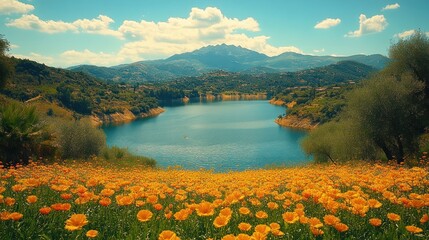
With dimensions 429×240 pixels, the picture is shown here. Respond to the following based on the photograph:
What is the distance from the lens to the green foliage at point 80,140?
31.1m

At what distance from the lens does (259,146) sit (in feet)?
A: 286

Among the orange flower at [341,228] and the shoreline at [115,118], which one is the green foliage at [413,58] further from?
the shoreline at [115,118]

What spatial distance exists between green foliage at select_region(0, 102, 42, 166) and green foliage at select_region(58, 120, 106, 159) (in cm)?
1221

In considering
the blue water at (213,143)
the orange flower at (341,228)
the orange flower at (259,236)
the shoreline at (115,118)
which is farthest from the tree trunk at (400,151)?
the shoreline at (115,118)

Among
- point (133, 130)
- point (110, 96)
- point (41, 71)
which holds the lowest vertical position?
point (133, 130)

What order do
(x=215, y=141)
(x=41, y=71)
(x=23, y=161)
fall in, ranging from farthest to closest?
(x=41, y=71) < (x=215, y=141) < (x=23, y=161)

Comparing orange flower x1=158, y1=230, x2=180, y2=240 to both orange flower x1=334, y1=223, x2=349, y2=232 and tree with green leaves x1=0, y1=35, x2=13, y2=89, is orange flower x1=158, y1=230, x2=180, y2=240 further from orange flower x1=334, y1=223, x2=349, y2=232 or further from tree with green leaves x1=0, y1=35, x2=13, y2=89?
tree with green leaves x1=0, y1=35, x2=13, y2=89

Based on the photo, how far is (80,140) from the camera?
3284cm

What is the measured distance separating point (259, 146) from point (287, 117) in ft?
178

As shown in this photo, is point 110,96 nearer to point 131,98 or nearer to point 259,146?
point 131,98

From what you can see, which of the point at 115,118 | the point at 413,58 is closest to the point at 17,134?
the point at 413,58

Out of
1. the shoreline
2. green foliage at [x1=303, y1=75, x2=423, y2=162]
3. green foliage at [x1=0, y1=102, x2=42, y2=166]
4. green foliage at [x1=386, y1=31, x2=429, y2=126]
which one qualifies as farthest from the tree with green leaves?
the shoreline

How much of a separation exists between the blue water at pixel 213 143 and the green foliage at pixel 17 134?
38.5m

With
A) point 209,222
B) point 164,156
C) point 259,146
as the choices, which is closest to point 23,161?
point 209,222
